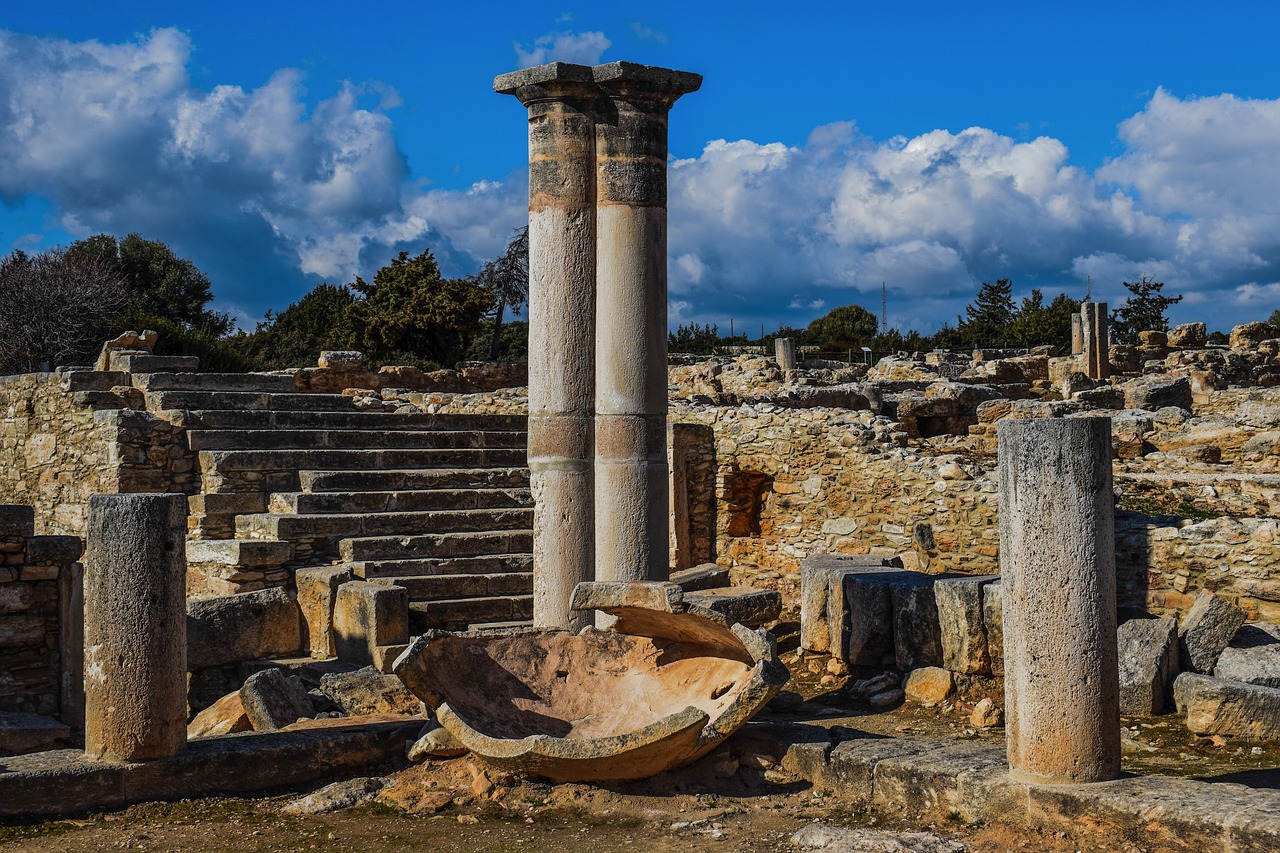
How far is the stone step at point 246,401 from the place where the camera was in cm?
1468

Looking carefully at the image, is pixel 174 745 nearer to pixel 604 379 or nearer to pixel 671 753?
pixel 671 753

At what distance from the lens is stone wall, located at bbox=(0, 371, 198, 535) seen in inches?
543

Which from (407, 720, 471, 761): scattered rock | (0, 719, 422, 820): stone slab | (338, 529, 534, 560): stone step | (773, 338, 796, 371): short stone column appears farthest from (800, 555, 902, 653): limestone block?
(773, 338, 796, 371): short stone column

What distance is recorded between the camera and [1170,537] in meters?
10.0

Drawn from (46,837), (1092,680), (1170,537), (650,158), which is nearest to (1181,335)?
(1170,537)

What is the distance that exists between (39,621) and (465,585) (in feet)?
12.7

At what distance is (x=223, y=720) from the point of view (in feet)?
27.6

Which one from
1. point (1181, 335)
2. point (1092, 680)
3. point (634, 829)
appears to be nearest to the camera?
point (1092, 680)

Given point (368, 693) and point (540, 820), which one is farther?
point (368, 693)

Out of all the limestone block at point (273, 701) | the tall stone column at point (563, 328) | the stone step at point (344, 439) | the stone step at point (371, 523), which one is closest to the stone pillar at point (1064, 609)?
the tall stone column at point (563, 328)

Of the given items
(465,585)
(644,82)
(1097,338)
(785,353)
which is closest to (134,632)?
(644,82)

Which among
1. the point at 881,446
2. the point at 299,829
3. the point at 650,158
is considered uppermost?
the point at 650,158

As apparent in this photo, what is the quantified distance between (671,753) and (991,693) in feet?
11.5

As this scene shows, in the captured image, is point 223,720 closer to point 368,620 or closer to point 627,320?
point 368,620
